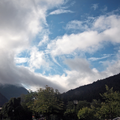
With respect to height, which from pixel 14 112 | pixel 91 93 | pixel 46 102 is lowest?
pixel 14 112

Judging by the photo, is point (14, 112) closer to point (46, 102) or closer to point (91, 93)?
point (46, 102)

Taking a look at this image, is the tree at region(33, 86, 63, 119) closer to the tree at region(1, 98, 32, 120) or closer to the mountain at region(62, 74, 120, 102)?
the tree at region(1, 98, 32, 120)

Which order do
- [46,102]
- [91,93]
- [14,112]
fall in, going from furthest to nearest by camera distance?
[91,93]
[14,112]
[46,102]

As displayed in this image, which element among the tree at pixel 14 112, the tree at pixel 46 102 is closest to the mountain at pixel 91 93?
the tree at pixel 14 112

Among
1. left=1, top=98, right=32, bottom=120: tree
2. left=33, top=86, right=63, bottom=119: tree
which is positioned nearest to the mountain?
left=1, top=98, right=32, bottom=120: tree

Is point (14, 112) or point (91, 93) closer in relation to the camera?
point (14, 112)

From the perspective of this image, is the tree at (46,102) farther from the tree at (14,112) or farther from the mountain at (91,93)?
the mountain at (91,93)

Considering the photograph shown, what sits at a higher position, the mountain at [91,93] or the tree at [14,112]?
the mountain at [91,93]

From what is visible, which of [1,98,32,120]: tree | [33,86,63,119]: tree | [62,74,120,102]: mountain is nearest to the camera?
[33,86,63,119]: tree

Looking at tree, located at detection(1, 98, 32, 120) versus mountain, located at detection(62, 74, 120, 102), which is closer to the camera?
tree, located at detection(1, 98, 32, 120)

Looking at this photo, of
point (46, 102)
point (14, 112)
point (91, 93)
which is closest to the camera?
point (46, 102)

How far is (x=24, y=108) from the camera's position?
49.4 meters

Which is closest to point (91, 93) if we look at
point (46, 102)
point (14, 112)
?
point (14, 112)

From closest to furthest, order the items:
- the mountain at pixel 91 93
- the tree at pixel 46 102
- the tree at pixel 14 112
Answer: the tree at pixel 46 102 < the tree at pixel 14 112 < the mountain at pixel 91 93
